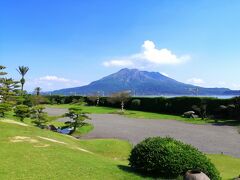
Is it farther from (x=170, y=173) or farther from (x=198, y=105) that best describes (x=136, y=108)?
(x=170, y=173)

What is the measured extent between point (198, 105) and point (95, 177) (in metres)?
36.1

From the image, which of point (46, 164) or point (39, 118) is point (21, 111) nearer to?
point (39, 118)

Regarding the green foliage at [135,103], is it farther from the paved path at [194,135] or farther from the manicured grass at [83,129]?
the manicured grass at [83,129]

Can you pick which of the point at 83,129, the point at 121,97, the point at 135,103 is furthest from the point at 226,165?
the point at 121,97

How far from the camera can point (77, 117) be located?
30.2 m

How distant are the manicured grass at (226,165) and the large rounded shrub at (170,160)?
3409mm

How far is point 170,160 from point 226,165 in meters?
7.32

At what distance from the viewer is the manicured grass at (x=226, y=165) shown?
15.7 metres

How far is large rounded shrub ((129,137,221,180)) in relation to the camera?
37.6 ft

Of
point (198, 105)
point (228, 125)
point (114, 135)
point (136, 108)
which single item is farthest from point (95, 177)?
point (136, 108)

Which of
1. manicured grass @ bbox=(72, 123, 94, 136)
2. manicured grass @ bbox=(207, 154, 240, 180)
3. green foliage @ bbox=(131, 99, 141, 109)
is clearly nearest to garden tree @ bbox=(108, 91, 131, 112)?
green foliage @ bbox=(131, 99, 141, 109)

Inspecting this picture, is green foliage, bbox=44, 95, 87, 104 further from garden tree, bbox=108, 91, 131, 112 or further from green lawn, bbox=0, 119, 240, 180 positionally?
green lawn, bbox=0, 119, 240, 180

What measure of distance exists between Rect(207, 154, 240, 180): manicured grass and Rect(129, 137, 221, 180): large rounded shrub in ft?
11.2

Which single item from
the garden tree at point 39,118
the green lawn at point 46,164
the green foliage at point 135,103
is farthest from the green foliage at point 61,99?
the green lawn at point 46,164
